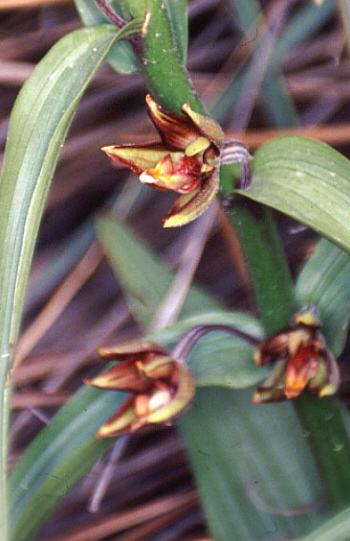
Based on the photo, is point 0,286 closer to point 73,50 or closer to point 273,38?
point 73,50

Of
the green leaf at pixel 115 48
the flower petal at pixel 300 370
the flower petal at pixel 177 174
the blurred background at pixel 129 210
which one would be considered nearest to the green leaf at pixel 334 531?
the flower petal at pixel 300 370

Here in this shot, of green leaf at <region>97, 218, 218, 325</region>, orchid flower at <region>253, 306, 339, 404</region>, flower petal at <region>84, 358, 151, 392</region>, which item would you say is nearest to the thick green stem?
orchid flower at <region>253, 306, 339, 404</region>

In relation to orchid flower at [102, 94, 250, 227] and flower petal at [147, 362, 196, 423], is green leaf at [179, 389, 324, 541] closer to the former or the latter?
flower petal at [147, 362, 196, 423]

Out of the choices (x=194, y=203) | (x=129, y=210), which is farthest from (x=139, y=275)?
(x=194, y=203)

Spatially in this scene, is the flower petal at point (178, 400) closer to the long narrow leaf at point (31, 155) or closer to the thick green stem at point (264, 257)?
the thick green stem at point (264, 257)

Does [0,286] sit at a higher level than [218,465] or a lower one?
higher

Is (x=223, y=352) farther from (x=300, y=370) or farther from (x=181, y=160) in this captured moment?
(x=181, y=160)

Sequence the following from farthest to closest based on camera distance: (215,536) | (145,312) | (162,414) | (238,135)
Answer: (238,135) < (145,312) < (215,536) < (162,414)

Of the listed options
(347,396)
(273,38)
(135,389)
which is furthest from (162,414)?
(273,38)
